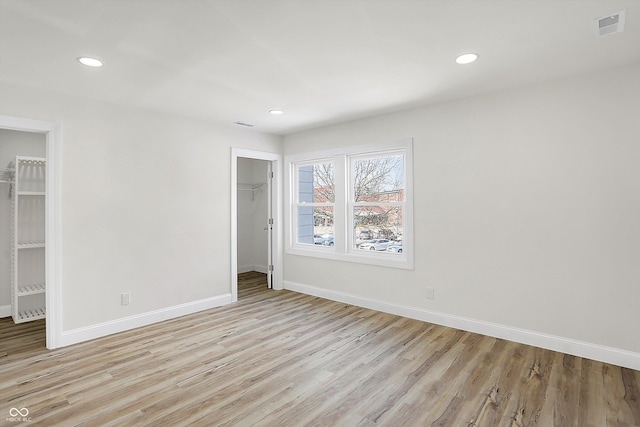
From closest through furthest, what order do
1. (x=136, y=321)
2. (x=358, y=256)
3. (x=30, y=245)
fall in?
1. (x=136, y=321)
2. (x=30, y=245)
3. (x=358, y=256)

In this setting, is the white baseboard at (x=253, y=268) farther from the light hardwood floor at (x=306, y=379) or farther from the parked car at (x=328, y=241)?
the light hardwood floor at (x=306, y=379)

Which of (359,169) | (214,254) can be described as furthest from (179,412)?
(359,169)

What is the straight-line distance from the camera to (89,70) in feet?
9.18

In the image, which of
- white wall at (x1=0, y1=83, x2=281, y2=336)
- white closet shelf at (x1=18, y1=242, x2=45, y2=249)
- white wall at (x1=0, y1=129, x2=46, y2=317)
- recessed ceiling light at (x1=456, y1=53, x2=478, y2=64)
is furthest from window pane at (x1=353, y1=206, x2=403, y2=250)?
white wall at (x1=0, y1=129, x2=46, y2=317)

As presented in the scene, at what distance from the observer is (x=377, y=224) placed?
14.8 feet

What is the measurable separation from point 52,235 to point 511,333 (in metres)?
4.60

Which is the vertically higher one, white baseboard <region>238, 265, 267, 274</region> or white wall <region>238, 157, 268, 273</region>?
white wall <region>238, 157, 268, 273</region>

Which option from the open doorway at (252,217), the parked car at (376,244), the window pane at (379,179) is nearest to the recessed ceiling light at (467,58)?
the window pane at (379,179)

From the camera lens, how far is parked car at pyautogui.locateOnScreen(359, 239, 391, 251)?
445 cm

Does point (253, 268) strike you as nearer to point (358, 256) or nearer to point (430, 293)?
point (358, 256)

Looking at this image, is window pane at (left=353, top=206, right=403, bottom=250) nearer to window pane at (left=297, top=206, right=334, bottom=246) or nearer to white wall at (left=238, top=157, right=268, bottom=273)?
window pane at (left=297, top=206, right=334, bottom=246)

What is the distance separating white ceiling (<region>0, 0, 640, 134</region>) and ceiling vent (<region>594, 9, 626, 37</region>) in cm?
4

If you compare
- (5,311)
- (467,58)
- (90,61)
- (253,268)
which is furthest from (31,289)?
(467,58)

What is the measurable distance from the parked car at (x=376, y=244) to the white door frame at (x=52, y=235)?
3.45 metres
